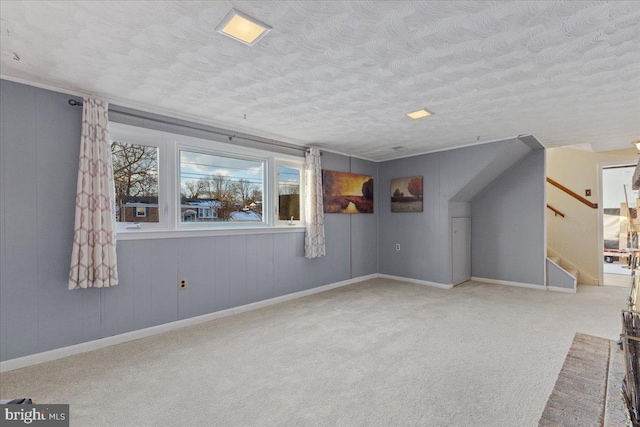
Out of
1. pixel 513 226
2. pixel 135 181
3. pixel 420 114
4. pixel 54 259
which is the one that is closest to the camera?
pixel 54 259

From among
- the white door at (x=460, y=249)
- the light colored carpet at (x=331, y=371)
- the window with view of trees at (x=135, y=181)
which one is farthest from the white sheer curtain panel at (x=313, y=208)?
the white door at (x=460, y=249)

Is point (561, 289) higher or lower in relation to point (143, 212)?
lower

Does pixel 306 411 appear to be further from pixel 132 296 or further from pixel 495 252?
pixel 495 252

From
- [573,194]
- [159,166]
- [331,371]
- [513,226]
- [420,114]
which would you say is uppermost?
[420,114]

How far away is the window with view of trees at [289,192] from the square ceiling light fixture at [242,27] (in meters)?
2.66

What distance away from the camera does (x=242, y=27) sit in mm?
1802

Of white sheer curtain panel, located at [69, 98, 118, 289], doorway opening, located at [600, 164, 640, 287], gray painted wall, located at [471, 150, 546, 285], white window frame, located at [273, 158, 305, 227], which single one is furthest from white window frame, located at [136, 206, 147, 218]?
doorway opening, located at [600, 164, 640, 287]

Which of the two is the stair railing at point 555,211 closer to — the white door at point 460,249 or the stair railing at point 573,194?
the stair railing at point 573,194

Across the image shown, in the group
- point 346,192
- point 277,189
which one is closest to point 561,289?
point 346,192

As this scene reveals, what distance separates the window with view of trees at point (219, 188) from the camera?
3607mm

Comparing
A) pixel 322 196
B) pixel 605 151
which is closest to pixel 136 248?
pixel 322 196

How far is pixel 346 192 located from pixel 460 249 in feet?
7.33

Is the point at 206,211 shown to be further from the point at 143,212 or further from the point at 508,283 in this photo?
the point at 508,283

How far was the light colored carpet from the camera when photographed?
191 cm
